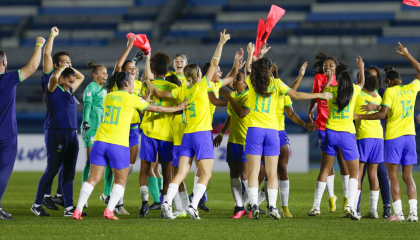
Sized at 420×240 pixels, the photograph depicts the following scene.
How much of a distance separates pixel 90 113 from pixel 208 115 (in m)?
2.76

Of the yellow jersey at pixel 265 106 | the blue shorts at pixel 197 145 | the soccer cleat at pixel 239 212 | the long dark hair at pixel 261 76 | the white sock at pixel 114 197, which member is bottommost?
the soccer cleat at pixel 239 212

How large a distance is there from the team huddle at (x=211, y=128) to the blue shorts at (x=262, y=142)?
0.01 metres

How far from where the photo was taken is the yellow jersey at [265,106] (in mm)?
7117

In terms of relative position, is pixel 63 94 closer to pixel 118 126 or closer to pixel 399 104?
pixel 118 126

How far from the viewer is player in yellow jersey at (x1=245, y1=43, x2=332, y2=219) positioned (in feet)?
23.2

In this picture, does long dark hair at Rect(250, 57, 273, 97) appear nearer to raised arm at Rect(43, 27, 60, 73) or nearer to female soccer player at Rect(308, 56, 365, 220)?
female soccer player at Rect(308, 56, 365, 220)

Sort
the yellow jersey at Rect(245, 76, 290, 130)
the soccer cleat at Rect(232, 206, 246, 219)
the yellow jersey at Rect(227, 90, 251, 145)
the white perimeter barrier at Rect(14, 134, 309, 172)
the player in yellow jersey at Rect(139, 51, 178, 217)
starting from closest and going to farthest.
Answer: the yellow jersey at Rect(245, 76, 290, 130) < the soccer cleat at Rect(232, 206, 246, 219) < the player in yellow jersey at Rect(139, 51, 178, 217) < the yellow jersey at Rect(227, 90, 251, 145) < the white perimeter barrier at Rect(14, 134, 309, 172)

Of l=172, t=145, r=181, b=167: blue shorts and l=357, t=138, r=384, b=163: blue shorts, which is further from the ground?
l=357, t=138, r=384, b=163: blue shorts

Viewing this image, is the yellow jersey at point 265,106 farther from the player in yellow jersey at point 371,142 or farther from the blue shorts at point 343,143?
the player in yellow jersey at point 371,142

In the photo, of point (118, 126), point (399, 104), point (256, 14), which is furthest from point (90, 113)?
point (256, 14)

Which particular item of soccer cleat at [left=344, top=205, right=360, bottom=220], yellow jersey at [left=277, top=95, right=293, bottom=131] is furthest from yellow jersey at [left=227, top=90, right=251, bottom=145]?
soccer cleat at [left=344, top=205, right=360, bottom=220]

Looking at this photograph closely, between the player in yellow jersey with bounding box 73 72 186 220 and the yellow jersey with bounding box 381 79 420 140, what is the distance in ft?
8.45

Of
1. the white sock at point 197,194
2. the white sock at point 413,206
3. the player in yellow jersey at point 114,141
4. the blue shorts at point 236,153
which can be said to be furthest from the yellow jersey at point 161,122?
the white sock at point 413,206

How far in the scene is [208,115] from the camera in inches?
279
